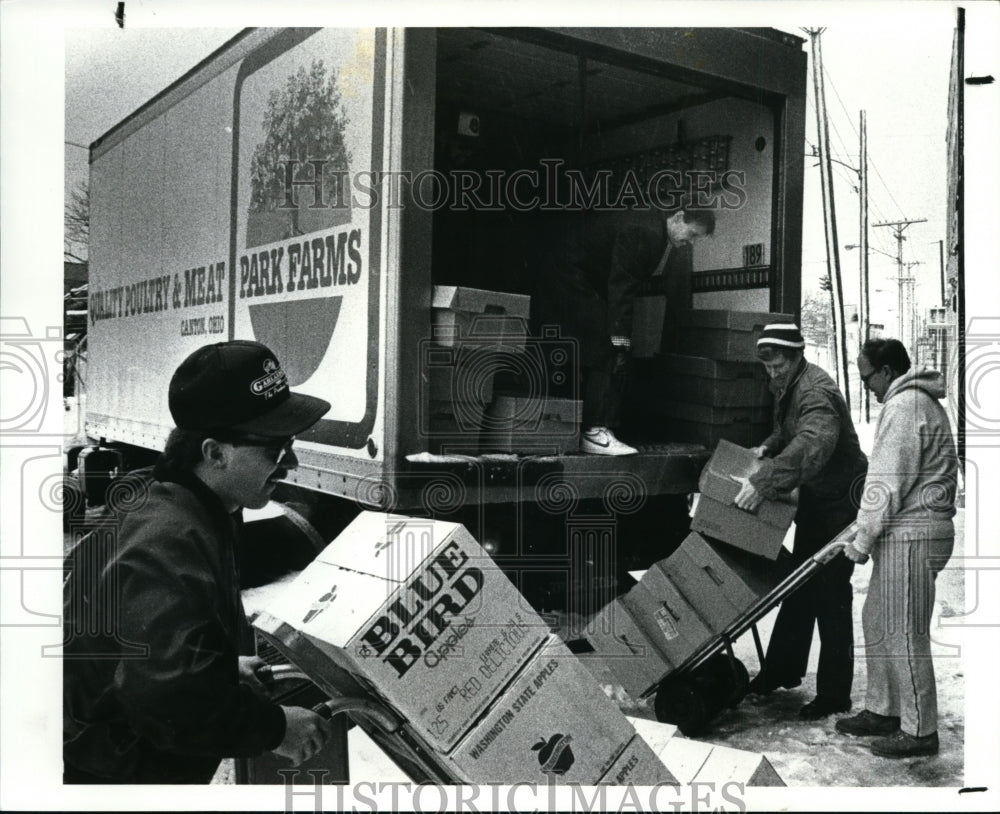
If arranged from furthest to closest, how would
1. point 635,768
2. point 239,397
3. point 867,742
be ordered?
point 867,742, point 635,768, point 239,397

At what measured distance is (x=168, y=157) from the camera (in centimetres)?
396

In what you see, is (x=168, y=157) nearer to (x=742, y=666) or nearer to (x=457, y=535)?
(x=457, y=535)

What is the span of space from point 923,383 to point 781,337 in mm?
559

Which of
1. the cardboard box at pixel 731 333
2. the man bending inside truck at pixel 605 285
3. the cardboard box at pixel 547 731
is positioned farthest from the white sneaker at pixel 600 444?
the cardboard box at pixel 547 731

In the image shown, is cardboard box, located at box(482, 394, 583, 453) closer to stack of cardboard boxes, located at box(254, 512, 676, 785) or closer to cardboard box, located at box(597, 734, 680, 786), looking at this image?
stack of cardboard boxes, located at box(254, 512, 676, 785)

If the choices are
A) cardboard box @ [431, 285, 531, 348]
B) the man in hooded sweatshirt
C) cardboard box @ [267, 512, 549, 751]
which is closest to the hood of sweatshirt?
the man in hooded sweatshirt

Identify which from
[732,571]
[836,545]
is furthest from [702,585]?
[836,545]

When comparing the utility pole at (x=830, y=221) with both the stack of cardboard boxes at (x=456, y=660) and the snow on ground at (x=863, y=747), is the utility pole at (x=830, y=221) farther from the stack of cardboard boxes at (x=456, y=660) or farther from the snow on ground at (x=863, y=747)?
the stack of cardboard boxes at (x=456, y=660)

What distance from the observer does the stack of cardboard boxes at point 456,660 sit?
286 centimetres

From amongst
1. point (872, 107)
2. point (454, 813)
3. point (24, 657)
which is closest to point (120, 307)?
point (24, 657)

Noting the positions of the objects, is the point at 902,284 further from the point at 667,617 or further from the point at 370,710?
the point at 370,710

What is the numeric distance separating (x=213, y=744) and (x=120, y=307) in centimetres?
197

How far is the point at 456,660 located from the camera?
2930 mm

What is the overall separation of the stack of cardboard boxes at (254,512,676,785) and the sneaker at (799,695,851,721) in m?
0.96
